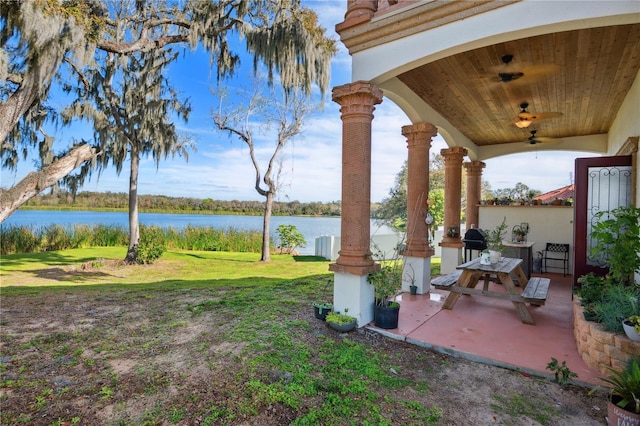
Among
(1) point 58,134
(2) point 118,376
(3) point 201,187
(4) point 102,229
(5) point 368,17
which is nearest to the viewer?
(2) point 118,376

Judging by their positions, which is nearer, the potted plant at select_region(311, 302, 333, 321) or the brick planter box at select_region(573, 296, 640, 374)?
the brick planter box at select_region(573, 296, 640, 374)

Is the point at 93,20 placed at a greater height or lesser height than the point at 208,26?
lesser

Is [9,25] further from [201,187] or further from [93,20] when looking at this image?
[201,187]

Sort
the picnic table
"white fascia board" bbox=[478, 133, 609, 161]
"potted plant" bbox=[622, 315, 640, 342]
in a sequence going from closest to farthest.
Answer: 1. "potted plant" bbox=[622, 315, 640, 342]
2. the picnic table
3. "white fascia board" bbox=[478, 133, 609, 161]

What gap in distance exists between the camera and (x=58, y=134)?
820 cm

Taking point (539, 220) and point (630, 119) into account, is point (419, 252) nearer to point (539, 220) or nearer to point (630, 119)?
point (630, 119)

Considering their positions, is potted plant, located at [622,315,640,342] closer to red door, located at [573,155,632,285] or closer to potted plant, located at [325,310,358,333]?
red door, located at [573,155,632,285]

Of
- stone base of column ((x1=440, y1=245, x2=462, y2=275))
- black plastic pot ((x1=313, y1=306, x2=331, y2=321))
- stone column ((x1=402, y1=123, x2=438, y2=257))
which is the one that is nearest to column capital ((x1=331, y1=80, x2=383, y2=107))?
stone column ((x1=402, y1=123, x2=438, y2=257))

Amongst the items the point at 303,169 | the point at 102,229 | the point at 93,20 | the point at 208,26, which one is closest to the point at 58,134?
the point at 93,20

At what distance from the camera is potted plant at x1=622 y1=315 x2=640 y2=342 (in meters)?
2.38

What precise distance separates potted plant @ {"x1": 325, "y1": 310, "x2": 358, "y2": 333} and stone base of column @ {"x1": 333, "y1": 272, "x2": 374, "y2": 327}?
109 mm

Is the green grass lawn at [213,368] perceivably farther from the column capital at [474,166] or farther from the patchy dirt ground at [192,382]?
the column capital at [474,166]

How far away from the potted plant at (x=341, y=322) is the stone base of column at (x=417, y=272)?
77.8 inches

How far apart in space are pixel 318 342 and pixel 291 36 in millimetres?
6690
